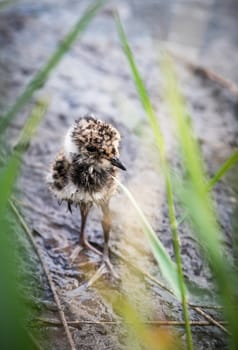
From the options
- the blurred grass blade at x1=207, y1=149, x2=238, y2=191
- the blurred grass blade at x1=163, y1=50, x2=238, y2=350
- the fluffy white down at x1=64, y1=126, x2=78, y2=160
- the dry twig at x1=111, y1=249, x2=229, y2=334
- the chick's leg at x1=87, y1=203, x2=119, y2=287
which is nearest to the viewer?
the blurred grass blade at x1=163, y1=50, x2=238, y2=350

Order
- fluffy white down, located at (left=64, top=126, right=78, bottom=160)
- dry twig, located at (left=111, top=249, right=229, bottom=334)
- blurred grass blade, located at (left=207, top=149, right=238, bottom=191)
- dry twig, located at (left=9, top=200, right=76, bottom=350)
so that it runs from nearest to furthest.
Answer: blurred grass blade, located at (left=207, top=149, right=238, bottom=191) < dry twig, located at (left=9, top=200, right=76, bottom=350) < dry twig, located at (left=111, top=249, right=229, bottom=334) < fluffy white down, located at (left=64, top=126, right=78, bottom=160)

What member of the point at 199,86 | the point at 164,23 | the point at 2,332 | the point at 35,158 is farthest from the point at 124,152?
the point at 2,332

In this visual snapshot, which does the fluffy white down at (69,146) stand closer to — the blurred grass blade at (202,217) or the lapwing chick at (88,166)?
the lapwing chick at (88,166)

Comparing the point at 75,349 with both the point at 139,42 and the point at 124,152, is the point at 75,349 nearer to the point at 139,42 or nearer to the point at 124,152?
the point at 124,152

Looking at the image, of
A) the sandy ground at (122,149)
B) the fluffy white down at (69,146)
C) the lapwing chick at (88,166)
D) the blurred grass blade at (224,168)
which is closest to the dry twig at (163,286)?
the sandy ground at (122,149)

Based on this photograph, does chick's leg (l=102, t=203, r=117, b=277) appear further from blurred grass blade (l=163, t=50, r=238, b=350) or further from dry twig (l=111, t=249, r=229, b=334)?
blurred grass blade (l=163, t=50, r=238, b=350)

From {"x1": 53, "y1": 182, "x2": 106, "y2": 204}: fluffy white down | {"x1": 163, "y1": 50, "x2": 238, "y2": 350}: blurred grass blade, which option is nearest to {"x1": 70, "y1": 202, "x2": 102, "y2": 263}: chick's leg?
{"x1": 53, "y1": 182, "x2": 106, "y2": 204}: fluffy white down

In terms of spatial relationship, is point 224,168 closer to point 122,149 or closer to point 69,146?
point 69,146
